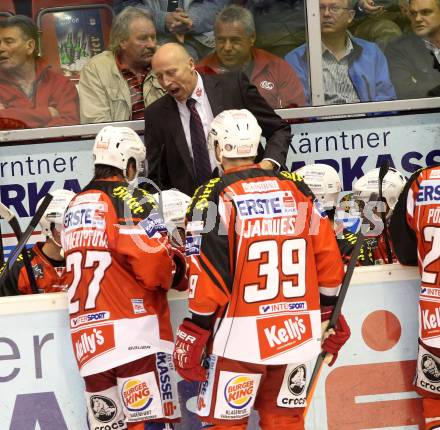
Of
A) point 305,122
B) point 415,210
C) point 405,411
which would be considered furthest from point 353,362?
point 305,122

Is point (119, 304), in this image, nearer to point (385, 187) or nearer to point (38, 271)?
point (38, 271)

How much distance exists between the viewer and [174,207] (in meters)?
5.99

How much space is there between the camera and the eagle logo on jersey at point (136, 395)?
16.5 ft

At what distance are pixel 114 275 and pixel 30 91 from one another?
242 cm

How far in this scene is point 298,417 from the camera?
16.2 ft

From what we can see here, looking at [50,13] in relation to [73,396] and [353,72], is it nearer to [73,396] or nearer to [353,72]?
[353,72]

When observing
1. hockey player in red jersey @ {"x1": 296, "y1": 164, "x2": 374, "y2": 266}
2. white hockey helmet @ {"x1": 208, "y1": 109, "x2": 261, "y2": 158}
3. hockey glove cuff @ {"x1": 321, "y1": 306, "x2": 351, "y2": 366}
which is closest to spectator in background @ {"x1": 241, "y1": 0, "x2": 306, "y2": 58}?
hockey player in red jersey @ {"x1": 296, "y1": 164, "x2": 374, "y2": 266}

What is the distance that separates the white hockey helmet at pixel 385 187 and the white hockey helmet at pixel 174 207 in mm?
1005

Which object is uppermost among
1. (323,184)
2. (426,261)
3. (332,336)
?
(323,184)

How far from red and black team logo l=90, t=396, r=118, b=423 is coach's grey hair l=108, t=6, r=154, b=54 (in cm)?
266

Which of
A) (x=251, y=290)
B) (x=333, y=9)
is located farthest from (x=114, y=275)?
(x=333, y=9)

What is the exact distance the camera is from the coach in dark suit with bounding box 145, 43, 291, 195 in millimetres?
6219

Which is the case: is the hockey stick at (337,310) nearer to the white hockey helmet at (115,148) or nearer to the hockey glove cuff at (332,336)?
the hockey glove cuff at (332,336)

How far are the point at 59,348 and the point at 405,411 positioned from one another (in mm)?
1711
